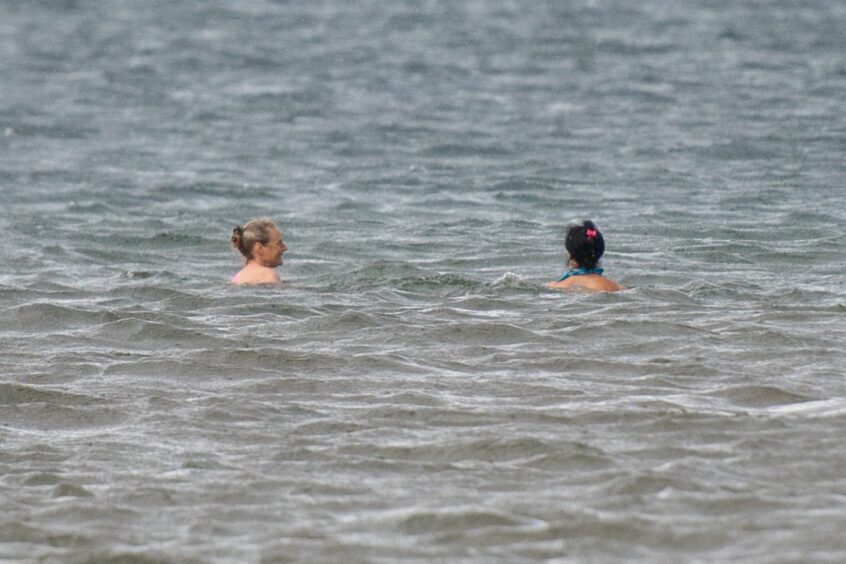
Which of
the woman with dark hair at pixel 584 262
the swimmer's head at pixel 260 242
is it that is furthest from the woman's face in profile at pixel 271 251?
the woman with dark hair at pixel 584 262

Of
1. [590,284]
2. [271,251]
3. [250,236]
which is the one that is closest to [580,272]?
[590,284]

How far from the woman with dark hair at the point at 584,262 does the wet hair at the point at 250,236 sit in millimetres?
2492

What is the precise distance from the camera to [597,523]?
20.5ft

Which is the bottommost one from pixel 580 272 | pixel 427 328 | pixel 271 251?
pixel 427 328

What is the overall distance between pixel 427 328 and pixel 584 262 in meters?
2.16

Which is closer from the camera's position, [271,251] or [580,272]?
[580,272]

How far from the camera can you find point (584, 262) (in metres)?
12.1

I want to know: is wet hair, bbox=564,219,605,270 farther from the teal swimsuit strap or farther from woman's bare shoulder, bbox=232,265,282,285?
woman's bare shoulder, bbox=232,265,282,285

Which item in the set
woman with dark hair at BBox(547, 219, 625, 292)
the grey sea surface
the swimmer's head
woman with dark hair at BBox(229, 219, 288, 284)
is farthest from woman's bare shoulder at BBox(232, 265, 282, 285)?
woman with dark hair at BBox(547, 219, 625, 292)

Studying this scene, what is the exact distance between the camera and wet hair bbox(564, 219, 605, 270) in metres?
12.0

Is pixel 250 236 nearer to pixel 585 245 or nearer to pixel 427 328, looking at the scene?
pixel 585 245

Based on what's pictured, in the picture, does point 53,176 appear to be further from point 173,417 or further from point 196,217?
point 173,417

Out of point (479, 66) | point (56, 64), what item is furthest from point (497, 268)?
point (56, 64)

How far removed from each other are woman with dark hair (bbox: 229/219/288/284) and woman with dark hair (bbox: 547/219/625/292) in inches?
94.8
